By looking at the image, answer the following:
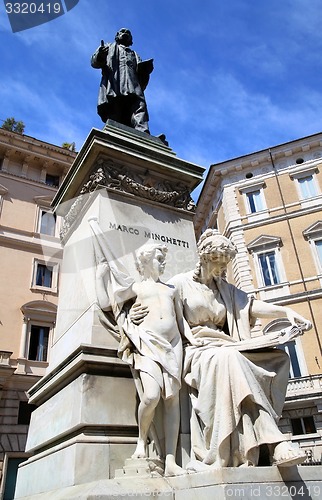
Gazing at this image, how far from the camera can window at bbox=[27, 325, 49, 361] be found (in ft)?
67.9

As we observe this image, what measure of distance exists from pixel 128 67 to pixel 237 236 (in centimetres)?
1945

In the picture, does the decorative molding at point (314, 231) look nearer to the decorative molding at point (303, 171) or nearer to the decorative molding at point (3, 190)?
the decorative molding at point (303, 171)

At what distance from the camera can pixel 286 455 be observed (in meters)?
2.79

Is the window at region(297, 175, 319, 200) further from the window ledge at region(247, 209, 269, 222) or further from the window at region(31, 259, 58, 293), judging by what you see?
the window at region(31, 259, 58, 293)

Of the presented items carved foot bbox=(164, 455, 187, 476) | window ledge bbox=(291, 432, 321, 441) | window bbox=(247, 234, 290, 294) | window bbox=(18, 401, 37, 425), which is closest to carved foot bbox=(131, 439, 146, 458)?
carved foot bbox=(164, 455, 187, 476)

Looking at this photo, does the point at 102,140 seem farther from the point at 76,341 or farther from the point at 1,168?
the point at 1,168

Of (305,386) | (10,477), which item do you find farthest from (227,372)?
(305,386)

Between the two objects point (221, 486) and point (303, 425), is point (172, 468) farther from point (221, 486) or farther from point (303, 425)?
point (303, 425)

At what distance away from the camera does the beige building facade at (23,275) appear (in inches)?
752

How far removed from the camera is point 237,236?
26.4m

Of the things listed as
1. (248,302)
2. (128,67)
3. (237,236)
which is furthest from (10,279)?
(248,302)

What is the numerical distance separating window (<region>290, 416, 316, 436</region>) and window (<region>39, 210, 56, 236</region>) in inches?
644

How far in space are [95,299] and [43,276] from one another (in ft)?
64.1

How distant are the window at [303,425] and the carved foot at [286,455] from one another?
20.1m
